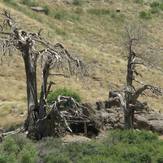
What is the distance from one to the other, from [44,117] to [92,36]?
33.2 meters

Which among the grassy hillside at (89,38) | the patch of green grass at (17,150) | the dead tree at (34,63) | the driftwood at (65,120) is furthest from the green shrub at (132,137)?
the grassy hillside at (89,38)

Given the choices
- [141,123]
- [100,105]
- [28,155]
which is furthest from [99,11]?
[28,155]

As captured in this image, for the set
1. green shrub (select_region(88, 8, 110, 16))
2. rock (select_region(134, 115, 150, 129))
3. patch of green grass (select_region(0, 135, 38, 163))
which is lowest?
rock (select_region(134, 115, 150, 129))

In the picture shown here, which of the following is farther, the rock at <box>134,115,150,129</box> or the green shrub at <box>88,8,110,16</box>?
the green shrub at <box>88,8,110,16</box>

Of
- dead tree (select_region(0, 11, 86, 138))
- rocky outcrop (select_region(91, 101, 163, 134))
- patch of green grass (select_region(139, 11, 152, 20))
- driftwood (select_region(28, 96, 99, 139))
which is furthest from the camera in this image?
patch of green grass (select_region(139, 11, 152, 20))

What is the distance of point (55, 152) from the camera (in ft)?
101

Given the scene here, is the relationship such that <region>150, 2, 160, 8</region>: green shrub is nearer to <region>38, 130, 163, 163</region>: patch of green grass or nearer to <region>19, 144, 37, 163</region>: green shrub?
<region>38, 130, 163, 163</region>: patch of green grass

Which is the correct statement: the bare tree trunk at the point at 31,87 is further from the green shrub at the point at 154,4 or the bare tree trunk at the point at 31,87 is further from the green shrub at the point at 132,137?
the green shrub at the point at 154,4

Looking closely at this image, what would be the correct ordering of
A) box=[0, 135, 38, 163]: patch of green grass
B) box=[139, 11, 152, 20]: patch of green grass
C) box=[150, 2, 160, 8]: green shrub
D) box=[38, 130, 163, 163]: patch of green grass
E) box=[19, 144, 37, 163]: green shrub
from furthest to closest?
box=[150, 2, 160, 8]: green shrub → box=[139, 11, 152, 20]: patch of green grass → box=[38, 130, 163, 163]: patch of green grass → box=[0, 135, 38, 163]: patch of green grass → box=[19, 144, 37, 163]: green shrub

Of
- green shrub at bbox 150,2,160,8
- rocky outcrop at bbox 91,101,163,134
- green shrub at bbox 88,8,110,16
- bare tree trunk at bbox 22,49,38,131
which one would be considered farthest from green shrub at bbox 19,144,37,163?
green shrub at bbox 150,2,160,8

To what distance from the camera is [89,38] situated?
67.1 meters

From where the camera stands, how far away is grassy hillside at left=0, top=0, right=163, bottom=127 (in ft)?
167

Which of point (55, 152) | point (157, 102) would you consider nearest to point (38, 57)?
point (55, 152)

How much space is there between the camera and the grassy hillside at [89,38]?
2005 inches
